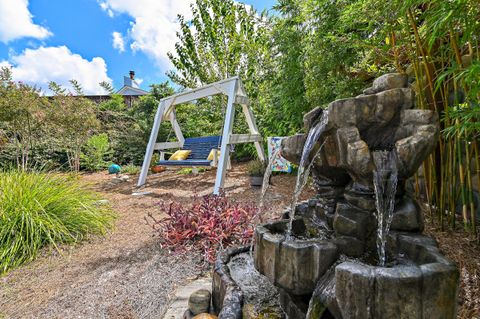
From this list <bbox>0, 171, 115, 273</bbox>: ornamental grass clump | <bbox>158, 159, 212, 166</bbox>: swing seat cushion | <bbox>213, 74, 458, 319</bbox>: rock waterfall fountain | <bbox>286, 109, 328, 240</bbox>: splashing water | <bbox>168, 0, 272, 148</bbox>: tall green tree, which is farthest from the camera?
<bbox>168, 0, 272, 148</bbox>: tall green tree

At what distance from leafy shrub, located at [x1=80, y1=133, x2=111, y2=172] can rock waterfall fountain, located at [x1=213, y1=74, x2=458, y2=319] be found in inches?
Result: 360

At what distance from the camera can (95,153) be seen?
9094mm

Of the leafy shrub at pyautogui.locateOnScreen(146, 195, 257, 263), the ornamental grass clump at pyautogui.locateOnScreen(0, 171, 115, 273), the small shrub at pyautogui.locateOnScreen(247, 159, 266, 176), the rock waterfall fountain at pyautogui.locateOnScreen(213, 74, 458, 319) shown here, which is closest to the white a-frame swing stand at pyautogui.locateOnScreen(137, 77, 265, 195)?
the small shrub at pyautogui.locateOnScreen(247, 159, 266, 176)

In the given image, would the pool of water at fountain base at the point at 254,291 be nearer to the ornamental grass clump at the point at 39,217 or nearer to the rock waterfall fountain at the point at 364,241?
the rock waterfall fountain at the point at 364,241

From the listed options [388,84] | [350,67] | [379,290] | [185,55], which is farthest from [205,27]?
[379,290]

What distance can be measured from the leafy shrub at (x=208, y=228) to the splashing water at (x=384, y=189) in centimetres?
133

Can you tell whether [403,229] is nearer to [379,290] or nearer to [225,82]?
[379,290]

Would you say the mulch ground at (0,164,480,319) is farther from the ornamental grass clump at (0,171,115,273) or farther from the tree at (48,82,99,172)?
the tree at (48,82,99,172)

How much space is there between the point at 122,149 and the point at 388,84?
1027cm

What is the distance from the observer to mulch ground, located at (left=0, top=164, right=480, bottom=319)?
1.60 meters

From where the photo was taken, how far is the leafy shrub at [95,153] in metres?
9.02

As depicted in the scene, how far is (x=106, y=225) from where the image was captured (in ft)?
10.1

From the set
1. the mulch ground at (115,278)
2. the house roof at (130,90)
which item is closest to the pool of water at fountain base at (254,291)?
the mulch ground at (115,278)

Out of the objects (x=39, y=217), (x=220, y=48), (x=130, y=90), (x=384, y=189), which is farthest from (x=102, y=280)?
(x=130, y=90)
